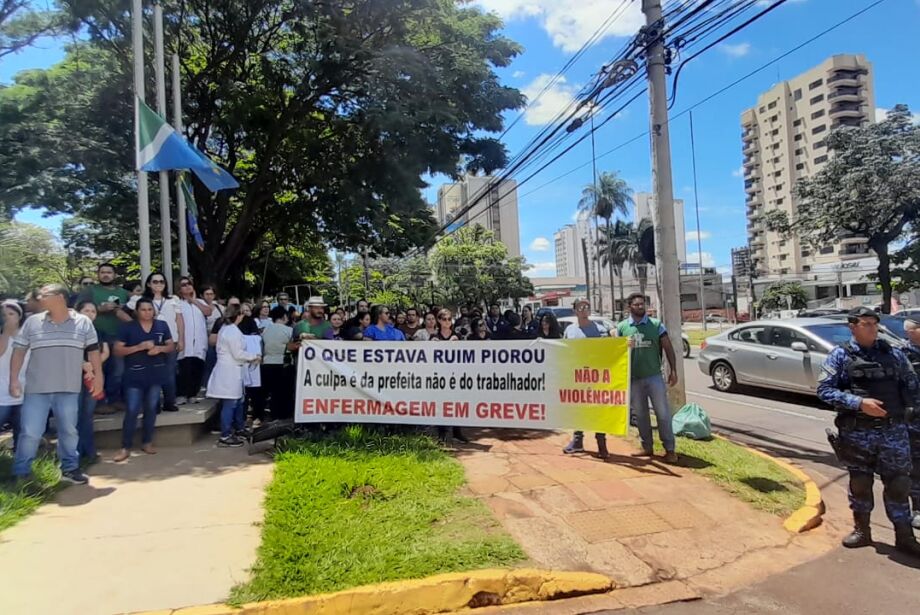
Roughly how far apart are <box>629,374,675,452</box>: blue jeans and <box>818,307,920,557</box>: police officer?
186cm

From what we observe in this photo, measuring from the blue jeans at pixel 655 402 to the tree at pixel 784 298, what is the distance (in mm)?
50683

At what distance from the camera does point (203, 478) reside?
542 centimetres

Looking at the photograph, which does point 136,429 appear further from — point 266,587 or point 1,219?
point 1,219

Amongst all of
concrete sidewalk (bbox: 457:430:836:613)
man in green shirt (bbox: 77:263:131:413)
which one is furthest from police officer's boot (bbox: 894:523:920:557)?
man in green shirt (bbox: 77:263:131:413)

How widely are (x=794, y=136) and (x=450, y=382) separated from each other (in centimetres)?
9854

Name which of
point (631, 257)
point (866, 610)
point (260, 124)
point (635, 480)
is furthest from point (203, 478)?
point (631, 257)

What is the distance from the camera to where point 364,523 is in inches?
172

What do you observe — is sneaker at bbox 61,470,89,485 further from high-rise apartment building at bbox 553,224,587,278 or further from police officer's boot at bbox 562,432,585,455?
high-rise apartment building at bbox 553,224,587,278

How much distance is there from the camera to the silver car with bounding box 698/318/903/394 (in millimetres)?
9500

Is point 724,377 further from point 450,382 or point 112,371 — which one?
point 112,371

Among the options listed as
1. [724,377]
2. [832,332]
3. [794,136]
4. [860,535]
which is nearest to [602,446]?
[860,535]

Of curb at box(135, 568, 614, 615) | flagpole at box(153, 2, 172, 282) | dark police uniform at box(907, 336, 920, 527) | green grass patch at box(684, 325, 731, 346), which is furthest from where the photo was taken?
green grass patch at box(684, 325, 731, 346)

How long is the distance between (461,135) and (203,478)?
387 inches

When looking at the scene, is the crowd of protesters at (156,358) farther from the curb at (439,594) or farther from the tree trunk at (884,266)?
the tree trunk at (884,266)
